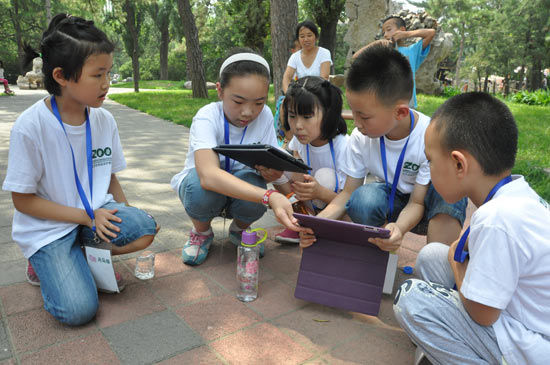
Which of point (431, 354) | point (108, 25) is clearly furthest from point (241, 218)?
point (108, 25)

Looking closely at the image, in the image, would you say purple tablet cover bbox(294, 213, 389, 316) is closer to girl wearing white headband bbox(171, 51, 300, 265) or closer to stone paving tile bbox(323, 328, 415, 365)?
stone paving tile bbox(323, 328, 415, 365)

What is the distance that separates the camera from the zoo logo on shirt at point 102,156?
2307 mm

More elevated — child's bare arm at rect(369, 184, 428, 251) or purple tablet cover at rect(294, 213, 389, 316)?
child's bare arm at rect(369, 184, 428, 251)

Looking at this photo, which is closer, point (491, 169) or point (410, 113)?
point (491, 169)

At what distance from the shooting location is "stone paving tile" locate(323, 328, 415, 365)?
70.7 inches

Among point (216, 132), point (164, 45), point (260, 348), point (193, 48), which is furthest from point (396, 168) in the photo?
point (164, 45)

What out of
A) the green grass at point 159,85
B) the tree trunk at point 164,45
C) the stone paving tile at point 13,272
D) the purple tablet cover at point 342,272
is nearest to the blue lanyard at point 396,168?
the purple tablet cover at point 342,272

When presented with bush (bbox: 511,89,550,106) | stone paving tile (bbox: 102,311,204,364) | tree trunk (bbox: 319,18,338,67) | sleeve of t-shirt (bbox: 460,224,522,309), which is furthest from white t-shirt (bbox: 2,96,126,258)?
tree trunk (bbox: 319,18,338,67)

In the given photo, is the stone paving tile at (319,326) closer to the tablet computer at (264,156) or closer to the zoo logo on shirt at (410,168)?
the tablet computer at (264,156)

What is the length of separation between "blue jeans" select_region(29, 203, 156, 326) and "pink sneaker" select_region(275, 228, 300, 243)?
1031 millimetres

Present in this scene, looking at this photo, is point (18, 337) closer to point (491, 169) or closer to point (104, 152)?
point (104, 152)

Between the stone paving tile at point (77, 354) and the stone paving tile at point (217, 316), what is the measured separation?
373 mm

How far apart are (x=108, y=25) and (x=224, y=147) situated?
27712 mm

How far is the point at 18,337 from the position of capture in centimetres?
184
